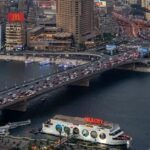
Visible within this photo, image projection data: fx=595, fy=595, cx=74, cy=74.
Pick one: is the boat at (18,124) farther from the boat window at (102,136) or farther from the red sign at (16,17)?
the red sign at (16,17)

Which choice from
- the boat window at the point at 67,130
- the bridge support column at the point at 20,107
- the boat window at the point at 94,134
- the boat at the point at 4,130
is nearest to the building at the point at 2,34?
the bridge support column at the point at 20,107

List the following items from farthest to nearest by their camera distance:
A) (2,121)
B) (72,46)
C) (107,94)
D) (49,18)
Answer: (49,18) → (72,46) → (107,94) → (2,121)

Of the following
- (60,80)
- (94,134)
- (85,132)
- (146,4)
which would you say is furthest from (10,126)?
(146,4)

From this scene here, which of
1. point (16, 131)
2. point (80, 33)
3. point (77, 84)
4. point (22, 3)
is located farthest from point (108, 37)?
point (16, 131)

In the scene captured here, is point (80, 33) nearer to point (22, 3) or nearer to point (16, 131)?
point (22, 3)

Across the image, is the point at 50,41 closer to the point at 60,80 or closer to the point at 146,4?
the point at 60,80

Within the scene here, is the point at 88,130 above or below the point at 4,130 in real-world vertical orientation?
above
